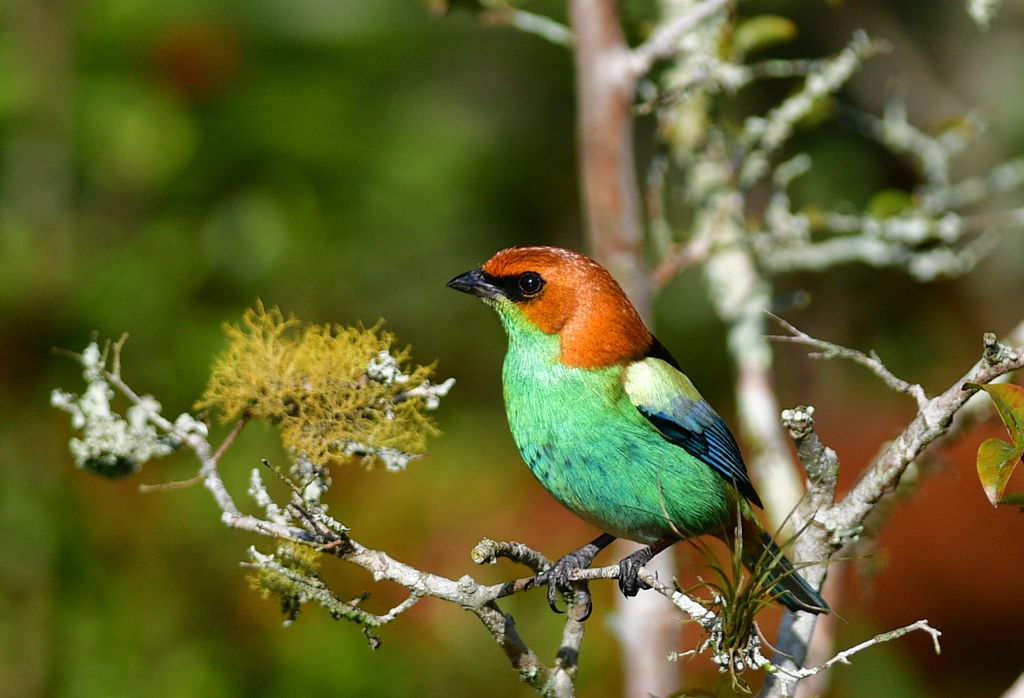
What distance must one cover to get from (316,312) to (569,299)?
9.22 feet

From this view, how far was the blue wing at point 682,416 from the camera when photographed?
2496mm

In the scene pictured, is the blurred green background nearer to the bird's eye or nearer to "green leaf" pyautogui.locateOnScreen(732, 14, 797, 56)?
"green leaf" pyautogui.locateOnScreen(732, 14, 797, 56)

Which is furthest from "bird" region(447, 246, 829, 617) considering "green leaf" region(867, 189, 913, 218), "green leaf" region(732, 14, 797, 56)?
"green leaf" region(732, 14, 797, 56)

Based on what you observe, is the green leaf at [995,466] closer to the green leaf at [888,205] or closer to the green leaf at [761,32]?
the green leaf at [888,205]

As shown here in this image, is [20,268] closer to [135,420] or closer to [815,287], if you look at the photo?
[135,420]

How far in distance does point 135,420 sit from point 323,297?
3.35m

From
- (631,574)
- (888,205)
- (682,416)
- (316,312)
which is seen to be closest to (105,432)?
(631,574)

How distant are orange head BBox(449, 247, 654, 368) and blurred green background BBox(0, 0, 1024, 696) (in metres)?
0.98

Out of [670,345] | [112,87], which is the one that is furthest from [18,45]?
[670,345]

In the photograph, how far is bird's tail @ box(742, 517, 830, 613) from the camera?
66.6 inches

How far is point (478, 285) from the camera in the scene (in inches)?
104

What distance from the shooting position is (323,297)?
5.32m

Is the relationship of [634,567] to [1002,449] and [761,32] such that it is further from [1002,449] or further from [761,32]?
[761,32]

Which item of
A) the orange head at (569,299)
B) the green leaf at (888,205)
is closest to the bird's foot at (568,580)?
the orange head at (569,299)
